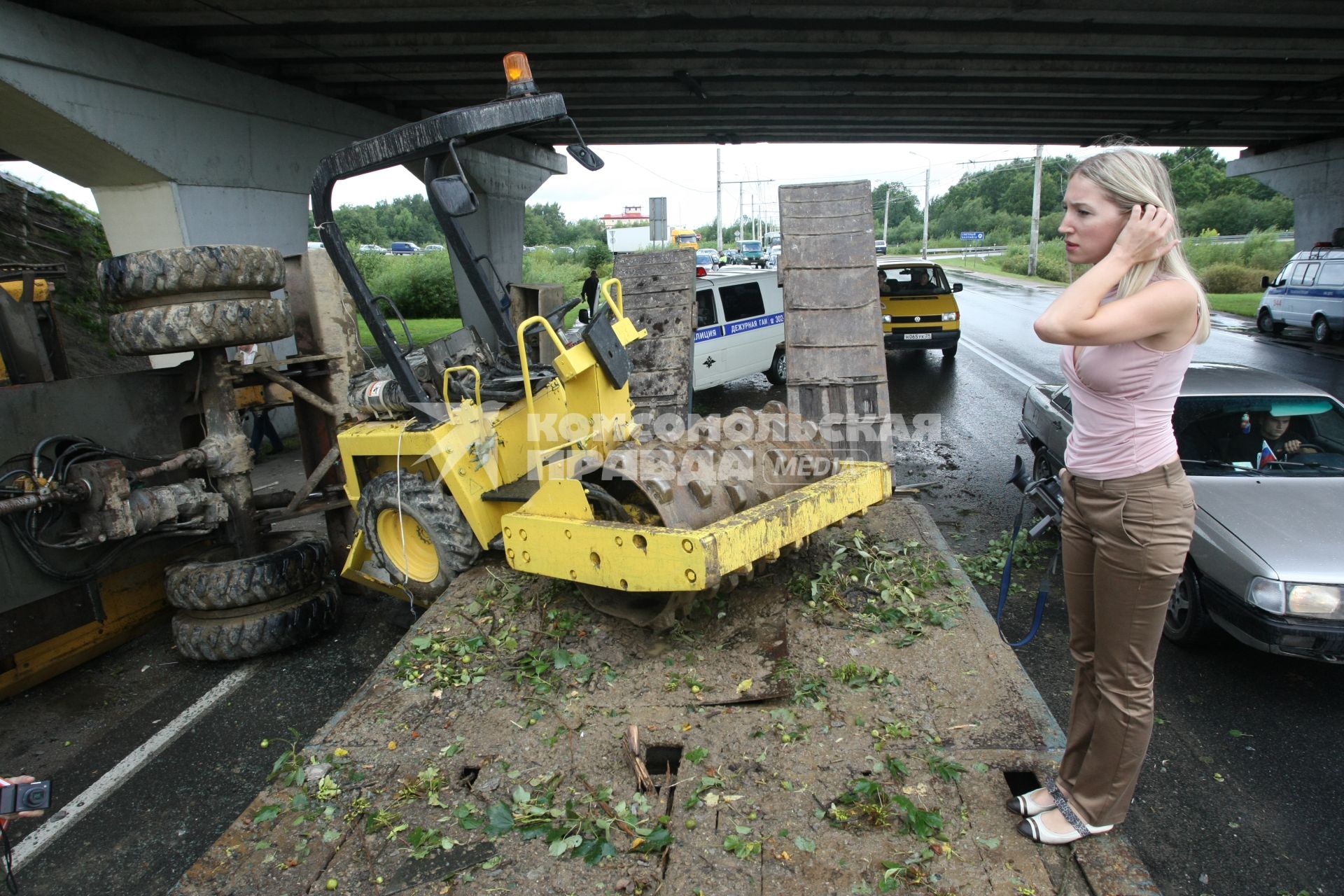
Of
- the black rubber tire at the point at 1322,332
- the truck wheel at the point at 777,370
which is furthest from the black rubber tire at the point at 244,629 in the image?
the black rubber tire at the point at 1322,332

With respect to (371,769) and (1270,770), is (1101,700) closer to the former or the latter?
(1270,770)

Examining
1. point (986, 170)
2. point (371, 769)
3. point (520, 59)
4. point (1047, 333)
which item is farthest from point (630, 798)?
point (986, 170)

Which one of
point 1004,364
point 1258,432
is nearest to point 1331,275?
point 1004,364

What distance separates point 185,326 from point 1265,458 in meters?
6.83

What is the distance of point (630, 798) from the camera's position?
3.16 metres

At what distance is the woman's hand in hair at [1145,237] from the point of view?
8.10ft

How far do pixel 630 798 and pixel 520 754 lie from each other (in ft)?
1.92

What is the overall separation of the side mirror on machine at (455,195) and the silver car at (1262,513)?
4.34 m

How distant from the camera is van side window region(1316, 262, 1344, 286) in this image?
56.4ft

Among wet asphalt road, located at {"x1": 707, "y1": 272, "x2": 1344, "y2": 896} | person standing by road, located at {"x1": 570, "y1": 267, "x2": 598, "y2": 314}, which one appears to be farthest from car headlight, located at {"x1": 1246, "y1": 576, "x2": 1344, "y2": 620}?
person standing by road, located at {"x1": 570, "y1": 267, "x2": 598, "y2": 314}

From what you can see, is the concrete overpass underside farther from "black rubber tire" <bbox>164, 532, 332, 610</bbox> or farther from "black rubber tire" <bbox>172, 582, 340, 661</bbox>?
"black rubber tire" <bbox>172, 582, 340, 661</bbox>

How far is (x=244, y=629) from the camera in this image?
532 centimetres

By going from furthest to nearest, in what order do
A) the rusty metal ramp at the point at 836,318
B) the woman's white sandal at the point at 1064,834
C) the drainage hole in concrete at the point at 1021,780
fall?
1. the rusty metal ramp at the point at 836,318
2. the drainage hole in concrete at the point at 1021,780
3. the woman's white sandal at the point at 1064,834

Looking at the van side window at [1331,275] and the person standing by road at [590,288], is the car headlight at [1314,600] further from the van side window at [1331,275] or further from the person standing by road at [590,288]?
the van side window at [1331,275]
